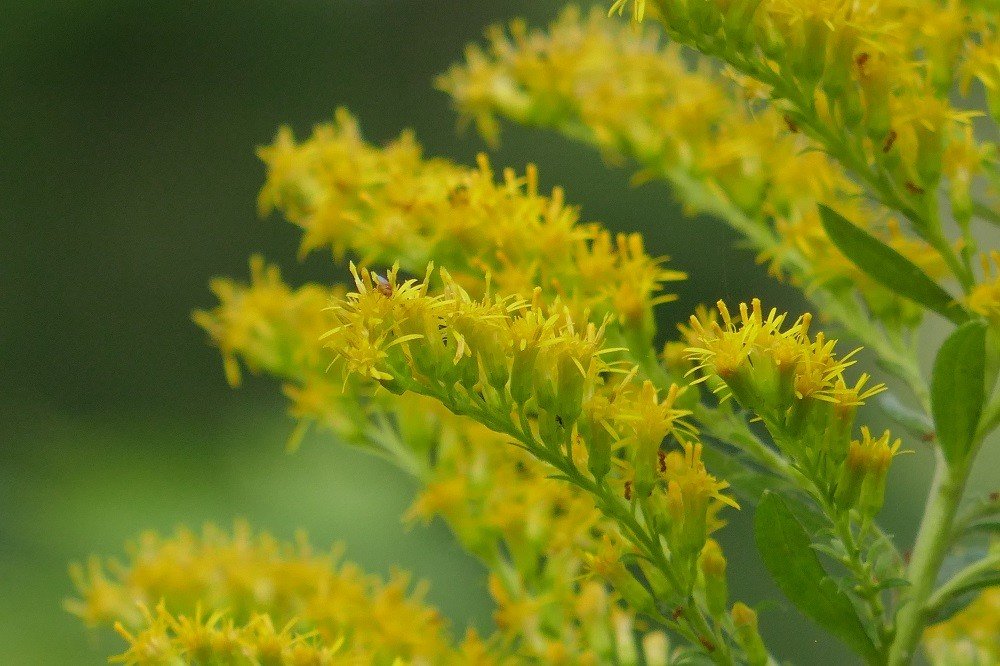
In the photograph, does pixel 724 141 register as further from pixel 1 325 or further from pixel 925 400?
pixel 1 325

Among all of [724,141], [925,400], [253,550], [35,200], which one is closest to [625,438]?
[925,400]

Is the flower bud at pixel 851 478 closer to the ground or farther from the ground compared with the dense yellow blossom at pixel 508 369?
closer to the ground

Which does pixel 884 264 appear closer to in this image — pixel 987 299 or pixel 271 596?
pixel 987 299

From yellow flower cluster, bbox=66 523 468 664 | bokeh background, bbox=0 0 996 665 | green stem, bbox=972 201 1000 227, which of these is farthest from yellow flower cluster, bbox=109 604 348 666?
bokeh background, bbox=0 0 996 665

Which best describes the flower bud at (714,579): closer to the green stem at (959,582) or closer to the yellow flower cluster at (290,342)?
the green stem at (959,582)

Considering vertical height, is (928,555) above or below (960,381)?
below

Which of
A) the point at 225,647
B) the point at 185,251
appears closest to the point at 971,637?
the point at 225,647

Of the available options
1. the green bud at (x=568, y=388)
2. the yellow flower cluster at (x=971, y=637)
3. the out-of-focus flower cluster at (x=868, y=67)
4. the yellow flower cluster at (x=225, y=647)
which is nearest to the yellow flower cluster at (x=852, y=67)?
the out-of-focus flower cluster at (x=868, y=67)
